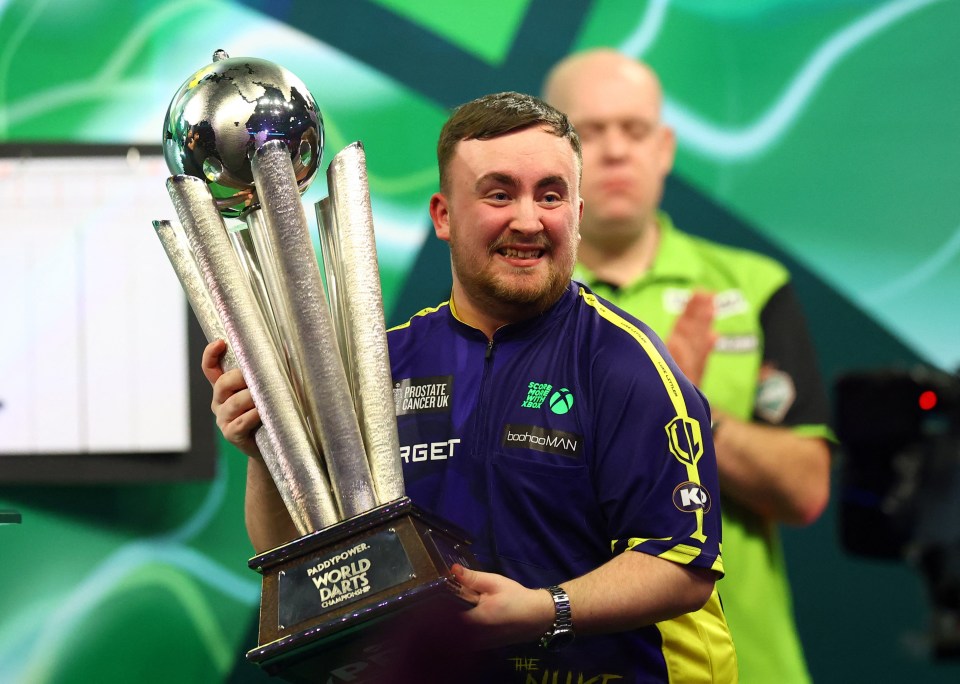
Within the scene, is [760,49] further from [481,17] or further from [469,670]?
[469,670]

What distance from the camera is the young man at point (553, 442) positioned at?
137cm

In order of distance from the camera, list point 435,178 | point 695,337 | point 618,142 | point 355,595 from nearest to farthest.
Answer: point 355,595, point 695,337, point 618,142, point 435,178

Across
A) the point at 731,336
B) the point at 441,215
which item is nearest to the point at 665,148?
the point at 731,336

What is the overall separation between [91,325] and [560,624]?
1.67m

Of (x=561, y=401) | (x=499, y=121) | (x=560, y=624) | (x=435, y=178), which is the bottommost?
(x=560, y=624)

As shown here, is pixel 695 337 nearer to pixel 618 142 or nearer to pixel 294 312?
pixel 618 142

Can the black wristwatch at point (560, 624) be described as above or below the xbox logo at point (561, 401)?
below

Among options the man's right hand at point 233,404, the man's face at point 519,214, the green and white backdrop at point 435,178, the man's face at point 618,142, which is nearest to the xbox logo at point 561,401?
the man's face at point 519,214

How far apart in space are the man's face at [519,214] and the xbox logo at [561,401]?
118 mm

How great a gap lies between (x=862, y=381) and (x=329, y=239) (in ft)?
3.17

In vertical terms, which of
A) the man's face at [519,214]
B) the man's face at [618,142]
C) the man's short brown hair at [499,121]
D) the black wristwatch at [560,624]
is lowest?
the black wristwatch at [560,624]

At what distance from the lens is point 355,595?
121 cm

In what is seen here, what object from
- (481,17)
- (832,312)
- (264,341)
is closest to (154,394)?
(481,17)

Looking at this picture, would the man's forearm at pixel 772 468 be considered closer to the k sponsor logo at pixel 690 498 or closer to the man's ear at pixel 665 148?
the man's ear at pixel 665 148
